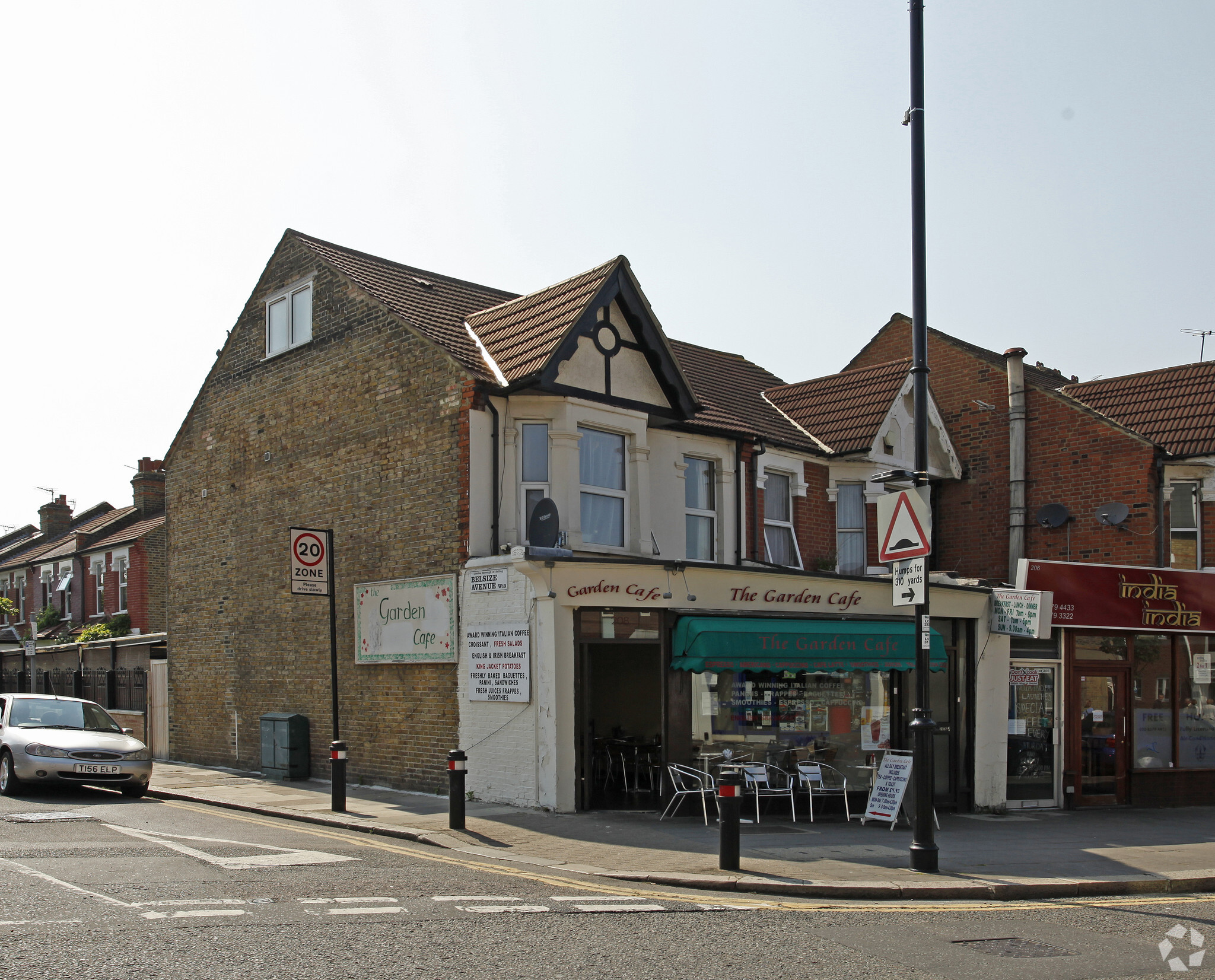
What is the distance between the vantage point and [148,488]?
3691 cm

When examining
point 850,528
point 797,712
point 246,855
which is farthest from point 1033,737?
point 246,855

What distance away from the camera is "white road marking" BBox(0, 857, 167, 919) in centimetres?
779

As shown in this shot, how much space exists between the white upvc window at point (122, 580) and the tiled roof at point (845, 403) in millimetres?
21092

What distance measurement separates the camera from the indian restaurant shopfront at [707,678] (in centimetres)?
1442

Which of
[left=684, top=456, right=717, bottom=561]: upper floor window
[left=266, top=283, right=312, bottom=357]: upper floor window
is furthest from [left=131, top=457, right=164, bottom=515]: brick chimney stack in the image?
[left=684, top=456, right=717, bottom=561]: upper floor window

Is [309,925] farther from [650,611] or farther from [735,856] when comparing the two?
[650,611]

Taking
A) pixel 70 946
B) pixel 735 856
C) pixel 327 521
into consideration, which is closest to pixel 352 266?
pixel 327 521

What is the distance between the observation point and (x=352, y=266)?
765 inches

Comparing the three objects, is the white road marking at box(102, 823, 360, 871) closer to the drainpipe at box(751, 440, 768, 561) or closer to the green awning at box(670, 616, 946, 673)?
the green awning at box(670, 616, 946, 673)

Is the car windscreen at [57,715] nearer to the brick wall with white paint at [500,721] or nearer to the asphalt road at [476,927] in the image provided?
the brick wall with white paint at [500,721]

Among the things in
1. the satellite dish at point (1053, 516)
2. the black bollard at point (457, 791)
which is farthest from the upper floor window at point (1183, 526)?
the black bollard at point (457, 791)

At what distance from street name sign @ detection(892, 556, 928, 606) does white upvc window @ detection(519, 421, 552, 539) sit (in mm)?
6251

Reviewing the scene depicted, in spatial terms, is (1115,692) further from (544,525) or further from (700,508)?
(544,525)

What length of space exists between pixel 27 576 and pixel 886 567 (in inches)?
1283
